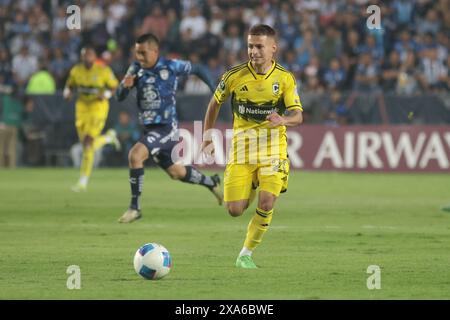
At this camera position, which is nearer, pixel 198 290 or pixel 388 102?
pixel 198 290

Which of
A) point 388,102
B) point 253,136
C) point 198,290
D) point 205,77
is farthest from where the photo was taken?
point 388,102

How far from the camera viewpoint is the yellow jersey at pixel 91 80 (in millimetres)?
20141

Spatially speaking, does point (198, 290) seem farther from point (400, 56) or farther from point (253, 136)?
point (400, 56)

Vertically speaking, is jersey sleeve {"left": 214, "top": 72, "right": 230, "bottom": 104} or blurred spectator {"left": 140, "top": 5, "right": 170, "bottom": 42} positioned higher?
blurred spectator {"left": 140, "top": 5, "right": 170, "bottom": 42}

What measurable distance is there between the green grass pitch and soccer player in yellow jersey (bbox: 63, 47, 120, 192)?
2.16ft

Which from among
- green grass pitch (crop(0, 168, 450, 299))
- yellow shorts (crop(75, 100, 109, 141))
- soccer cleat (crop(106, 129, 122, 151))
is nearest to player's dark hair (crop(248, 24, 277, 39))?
green grass pitch (crop(0, 168, 450, 299))

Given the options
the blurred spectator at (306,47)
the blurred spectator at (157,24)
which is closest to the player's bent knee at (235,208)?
the blurred spectator at (306,47)

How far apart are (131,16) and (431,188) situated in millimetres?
10865

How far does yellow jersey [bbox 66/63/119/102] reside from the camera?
20141 mm

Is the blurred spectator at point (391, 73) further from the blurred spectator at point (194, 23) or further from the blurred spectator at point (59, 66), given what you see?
the blurred spectator at point (59, 66)

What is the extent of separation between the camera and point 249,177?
1088 centimetres

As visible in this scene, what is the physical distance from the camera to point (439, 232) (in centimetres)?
1405

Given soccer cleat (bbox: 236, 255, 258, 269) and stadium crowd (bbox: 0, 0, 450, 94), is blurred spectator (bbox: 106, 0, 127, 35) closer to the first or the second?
stadium crowd (bbox: 0, 0, 450, 94)

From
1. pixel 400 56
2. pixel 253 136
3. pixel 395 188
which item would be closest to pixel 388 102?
pixel 400 56
